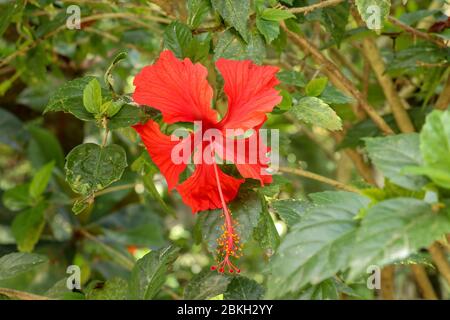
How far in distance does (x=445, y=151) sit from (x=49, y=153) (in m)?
1.64

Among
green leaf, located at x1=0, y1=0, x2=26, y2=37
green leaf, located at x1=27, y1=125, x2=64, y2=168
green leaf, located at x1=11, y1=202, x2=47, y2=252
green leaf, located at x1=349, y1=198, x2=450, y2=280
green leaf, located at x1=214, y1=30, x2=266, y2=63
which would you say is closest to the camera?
green leaf, located at x1=349, y1=198, x2=450, y2=280

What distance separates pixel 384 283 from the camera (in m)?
1.49

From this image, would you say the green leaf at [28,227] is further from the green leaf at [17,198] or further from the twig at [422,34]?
the twig at [422,34]

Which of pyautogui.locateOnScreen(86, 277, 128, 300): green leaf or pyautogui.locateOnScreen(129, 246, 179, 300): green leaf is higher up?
pyautogui.locateOnScreen(129, 246, 179, 300): green leaf

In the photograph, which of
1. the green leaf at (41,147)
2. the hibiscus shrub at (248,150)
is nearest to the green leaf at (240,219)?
the hibiscus shrub at (248,150)

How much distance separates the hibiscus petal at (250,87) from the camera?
2.71 feet

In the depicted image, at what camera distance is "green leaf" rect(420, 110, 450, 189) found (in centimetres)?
60

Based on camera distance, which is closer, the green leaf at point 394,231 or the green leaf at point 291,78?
the green leaf at point 394,231

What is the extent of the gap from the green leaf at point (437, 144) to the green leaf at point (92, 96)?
0.45 metres

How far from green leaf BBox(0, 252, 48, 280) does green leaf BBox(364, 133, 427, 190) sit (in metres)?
0.50

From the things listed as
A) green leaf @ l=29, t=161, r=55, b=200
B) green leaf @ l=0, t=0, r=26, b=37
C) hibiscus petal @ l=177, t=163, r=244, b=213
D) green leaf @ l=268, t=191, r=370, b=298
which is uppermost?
green leaf @ l=0, t=0, r=26, b=37

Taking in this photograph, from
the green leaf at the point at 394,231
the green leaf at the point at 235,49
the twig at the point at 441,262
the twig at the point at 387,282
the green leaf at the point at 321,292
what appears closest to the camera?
the green leaf at the point at 394,231

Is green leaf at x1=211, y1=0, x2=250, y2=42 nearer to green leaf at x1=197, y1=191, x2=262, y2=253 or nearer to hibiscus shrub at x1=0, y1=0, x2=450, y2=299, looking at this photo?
hibiscus shrub at x1=0, y1=0, x2=450, y2=299

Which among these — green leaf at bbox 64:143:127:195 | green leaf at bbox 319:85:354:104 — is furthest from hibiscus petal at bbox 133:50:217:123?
green leaf at bbox 319:85:354:104
